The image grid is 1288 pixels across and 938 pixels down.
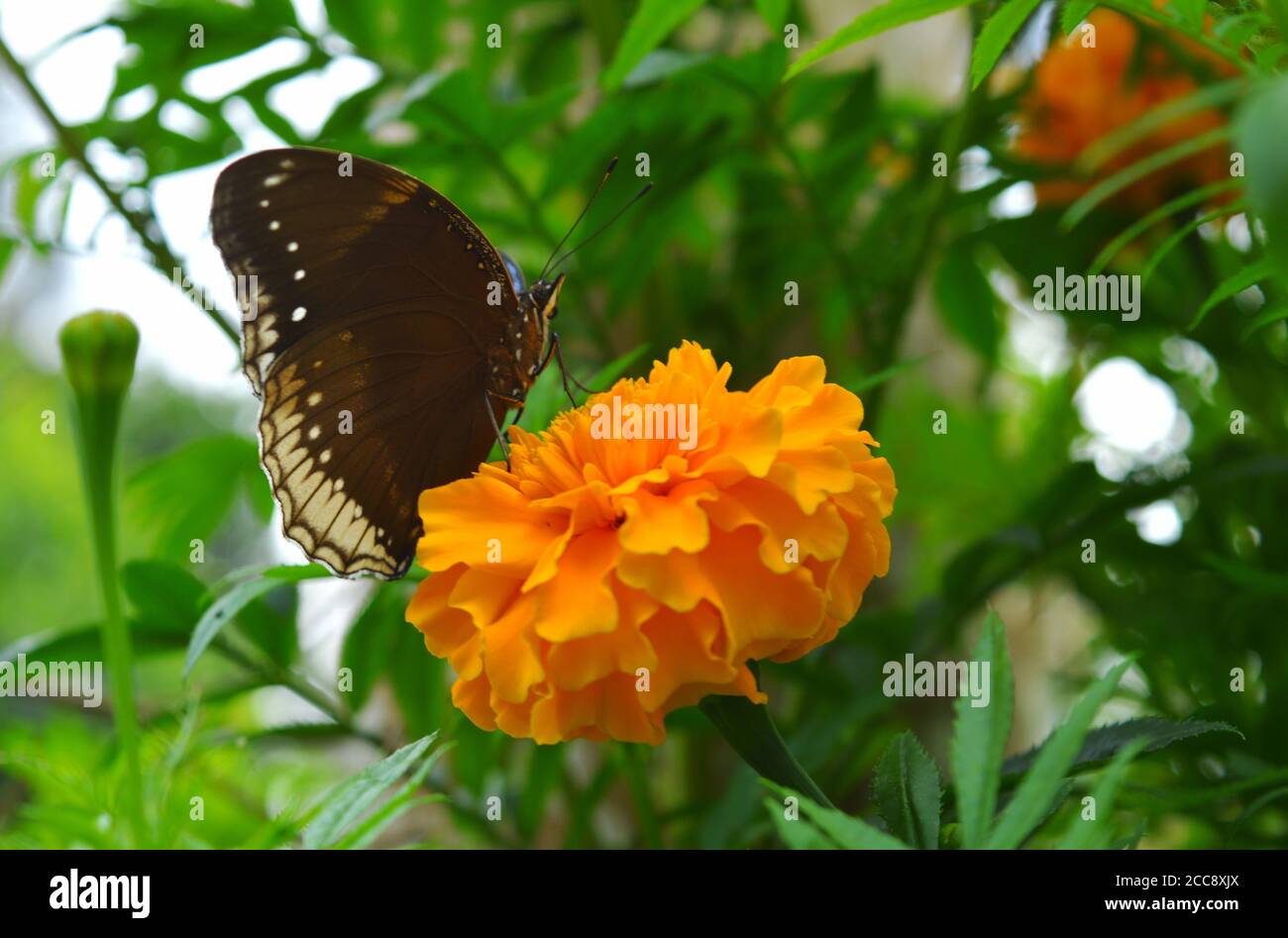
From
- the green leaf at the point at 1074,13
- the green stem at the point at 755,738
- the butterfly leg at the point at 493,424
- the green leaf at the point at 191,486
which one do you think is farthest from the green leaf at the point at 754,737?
the green leaf at the point at 191,486

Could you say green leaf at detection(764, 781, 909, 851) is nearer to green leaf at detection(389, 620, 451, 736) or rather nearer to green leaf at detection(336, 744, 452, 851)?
green leaf at detection(336, 744, 452, 851)

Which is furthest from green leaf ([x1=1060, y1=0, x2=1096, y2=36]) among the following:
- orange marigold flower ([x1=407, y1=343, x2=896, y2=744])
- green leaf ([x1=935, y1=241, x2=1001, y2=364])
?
green leaf ([x1=935, y1=241, x2=1001, y2=364])

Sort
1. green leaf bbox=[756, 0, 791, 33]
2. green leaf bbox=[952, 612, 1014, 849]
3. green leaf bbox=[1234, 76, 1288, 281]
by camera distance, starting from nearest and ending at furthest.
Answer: green leaf bbox=[1234, 76, 1288, 281]
green leaf bbox=[952, 612, 1014, 849]
green leaf bbox=[756, 0, 791, 33]

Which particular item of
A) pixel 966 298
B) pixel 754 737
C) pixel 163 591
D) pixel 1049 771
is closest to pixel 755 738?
pixel 754 737
